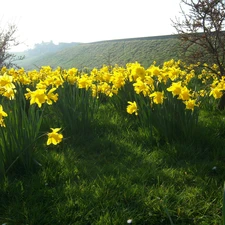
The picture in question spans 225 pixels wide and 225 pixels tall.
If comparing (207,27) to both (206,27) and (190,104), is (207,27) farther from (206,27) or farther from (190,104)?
(190,104)

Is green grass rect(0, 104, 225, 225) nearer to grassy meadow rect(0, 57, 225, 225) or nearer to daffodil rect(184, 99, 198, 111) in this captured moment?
grassy meadow rect(0, 57, 225, 225)

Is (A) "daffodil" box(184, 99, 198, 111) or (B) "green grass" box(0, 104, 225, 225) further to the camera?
(A) "daffodil" box(184, 99, 198, 111)

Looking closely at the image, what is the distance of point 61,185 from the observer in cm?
230

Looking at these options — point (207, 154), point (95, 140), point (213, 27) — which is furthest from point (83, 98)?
point (213, 27)

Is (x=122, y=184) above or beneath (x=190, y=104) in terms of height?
beneath

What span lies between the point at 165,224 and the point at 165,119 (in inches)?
51.5

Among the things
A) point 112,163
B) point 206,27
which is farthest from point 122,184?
point 206,27

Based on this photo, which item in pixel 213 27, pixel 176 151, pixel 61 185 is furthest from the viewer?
pixel 213 27

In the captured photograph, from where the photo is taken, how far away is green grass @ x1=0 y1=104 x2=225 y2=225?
195cm

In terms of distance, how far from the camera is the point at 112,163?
2.73 meters

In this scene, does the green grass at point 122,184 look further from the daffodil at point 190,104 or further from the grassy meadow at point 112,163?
the daffodil at point 190,104

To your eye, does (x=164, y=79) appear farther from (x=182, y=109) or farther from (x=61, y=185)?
(x=61, y=185)

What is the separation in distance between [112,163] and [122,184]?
488mm

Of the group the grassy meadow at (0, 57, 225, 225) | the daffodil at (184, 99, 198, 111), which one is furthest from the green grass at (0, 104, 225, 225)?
the daffodil at (184, 99, 198, 111)
